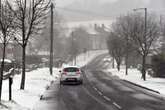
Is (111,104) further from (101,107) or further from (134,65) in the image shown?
(134,65)

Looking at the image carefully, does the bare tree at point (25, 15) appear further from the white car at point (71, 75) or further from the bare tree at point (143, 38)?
the bare tree at point (143, 38)

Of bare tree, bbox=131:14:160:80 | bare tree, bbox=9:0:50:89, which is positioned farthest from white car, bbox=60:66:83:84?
bare tree, bbox=9:0:50:89

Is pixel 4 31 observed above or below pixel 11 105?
above

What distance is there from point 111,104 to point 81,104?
147cm

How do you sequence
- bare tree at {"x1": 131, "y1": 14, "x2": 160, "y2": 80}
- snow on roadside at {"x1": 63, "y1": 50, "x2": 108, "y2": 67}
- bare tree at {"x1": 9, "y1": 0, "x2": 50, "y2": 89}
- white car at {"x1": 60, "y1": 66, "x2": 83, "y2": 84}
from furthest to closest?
snow on roadside at {"x1": 63, "y1": 50, "x2": 108, "y2": 67}
bare tree at {"x1": 131, "y1": 14, "x2": 160, "y2": 80}
white car at {"x1": 60, "y1": 66, "x2": 83, "y2": 84}
bare tree at {"x1": 9, "y1": 0, "x2": 50, "y2": 89}

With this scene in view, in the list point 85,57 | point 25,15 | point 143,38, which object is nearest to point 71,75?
point 25,15

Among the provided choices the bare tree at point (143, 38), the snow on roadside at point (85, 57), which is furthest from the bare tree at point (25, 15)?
the snow on roadside at point (85, 57)

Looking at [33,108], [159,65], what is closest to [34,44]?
[159,65]

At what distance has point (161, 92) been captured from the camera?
25828 mm

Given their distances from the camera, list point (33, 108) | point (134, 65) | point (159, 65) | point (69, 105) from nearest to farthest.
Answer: point (33, 108), point (69, 105), point (159, 65), point (134, 65)

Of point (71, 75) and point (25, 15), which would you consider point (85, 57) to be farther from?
point (25, 15)

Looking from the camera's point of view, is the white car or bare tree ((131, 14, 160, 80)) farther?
bare tree ((131, 14, 160, 80))

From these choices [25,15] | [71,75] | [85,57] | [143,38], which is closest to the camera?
[25,15]

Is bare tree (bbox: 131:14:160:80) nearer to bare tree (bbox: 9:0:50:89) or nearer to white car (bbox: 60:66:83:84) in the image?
white car (bbox: 60:66:83:84)
